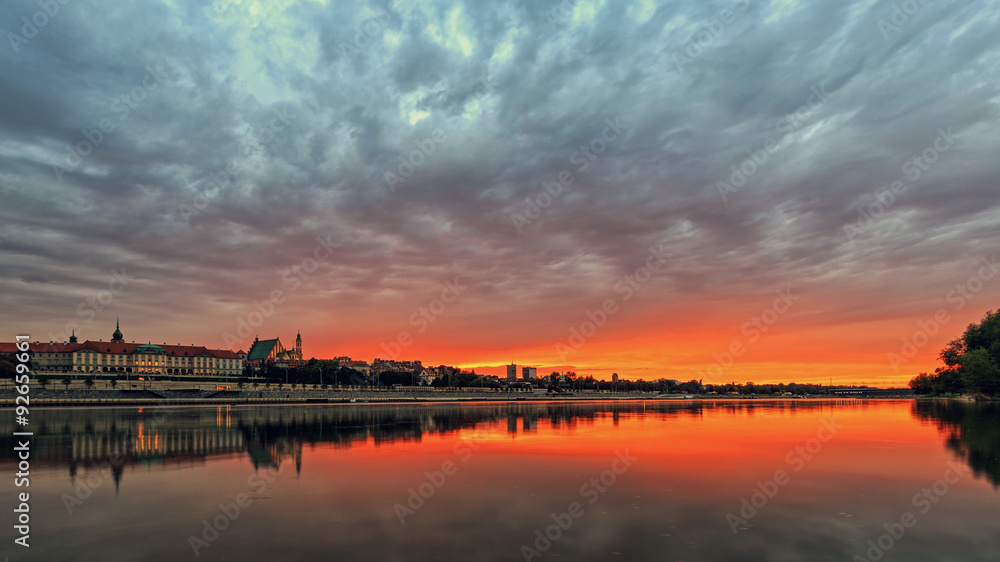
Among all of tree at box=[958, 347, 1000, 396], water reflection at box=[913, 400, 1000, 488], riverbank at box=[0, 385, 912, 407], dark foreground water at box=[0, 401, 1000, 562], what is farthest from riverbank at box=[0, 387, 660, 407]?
tree at box=[958, 347, 1000, 396]

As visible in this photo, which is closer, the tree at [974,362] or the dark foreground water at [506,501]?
the dark foreground water at [506,501]

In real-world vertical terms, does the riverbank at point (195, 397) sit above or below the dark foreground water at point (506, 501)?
below

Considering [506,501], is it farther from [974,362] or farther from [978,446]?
[974,362]

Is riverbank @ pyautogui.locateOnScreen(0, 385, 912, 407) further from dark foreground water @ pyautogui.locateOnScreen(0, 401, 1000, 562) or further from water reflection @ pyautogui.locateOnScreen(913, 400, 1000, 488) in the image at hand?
water reflection @ pyautogui.locateOnScreen(913, 400, 1000, 488)

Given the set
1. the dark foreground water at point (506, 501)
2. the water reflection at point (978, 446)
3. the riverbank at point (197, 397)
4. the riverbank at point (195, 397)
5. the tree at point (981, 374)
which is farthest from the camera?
the tree at point (981, 374)

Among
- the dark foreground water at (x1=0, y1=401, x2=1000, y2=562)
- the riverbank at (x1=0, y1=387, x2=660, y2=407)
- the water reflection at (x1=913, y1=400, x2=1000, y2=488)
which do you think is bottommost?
the riverbank at (x1=0, y1=387, x2=660, y2=407)

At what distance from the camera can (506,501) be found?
21547 millimetres

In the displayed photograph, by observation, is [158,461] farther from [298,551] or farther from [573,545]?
[573,545]

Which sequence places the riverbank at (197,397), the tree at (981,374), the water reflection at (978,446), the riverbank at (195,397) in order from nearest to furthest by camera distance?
the water reflection at (978,446), the riverbank at (195,397), the riverbank at (197,397), the tree at (981,374)

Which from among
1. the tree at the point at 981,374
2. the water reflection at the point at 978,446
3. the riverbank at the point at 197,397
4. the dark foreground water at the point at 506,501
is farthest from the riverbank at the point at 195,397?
the tree at the point at 981,374

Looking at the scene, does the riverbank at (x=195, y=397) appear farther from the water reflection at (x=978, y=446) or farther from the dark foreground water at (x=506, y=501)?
the water reflection at (x=978, y=446)

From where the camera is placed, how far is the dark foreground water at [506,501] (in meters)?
15.5

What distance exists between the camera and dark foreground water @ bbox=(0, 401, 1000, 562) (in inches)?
608

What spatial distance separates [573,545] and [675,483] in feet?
36.0
